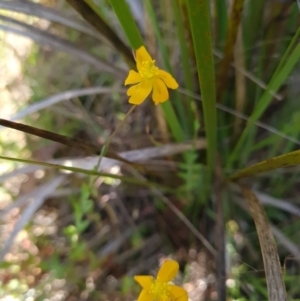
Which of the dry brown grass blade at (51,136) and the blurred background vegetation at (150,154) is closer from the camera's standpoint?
the dry brown grass blade at (51,136)

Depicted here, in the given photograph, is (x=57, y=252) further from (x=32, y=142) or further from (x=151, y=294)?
(x=151, y=294)

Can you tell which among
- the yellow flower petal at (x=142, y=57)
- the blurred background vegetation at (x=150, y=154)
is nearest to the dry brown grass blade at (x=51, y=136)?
the blurred background vegetation at (x=150, y=154)

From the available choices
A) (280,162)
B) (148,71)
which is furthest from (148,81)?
(280,162)

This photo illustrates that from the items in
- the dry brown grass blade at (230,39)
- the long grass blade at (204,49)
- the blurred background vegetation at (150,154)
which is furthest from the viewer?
the blurred background vegetation at (150,154)

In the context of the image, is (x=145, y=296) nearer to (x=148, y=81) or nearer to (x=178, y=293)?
(x=178, y=293)

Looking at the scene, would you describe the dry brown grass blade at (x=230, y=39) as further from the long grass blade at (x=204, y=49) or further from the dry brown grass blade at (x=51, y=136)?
the dry brown grass blade at (x=51, y=136)

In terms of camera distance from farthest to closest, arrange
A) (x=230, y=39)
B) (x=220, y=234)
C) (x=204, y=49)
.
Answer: (x=220, y=234), (x=230, y=39), (x=204, y=49)

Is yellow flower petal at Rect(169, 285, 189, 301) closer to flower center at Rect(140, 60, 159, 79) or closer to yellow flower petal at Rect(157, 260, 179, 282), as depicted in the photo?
yellow flower petal at Rect(157, 260, 179, 282)
